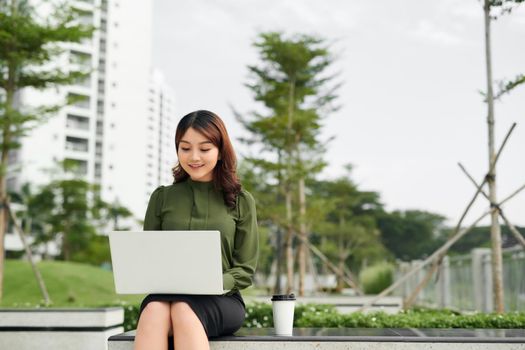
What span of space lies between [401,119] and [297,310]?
25.6m

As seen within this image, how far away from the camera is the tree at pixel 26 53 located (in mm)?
8477

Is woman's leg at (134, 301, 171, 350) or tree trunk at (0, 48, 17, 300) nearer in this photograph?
woman's leg at (134, 301, 171, 350)

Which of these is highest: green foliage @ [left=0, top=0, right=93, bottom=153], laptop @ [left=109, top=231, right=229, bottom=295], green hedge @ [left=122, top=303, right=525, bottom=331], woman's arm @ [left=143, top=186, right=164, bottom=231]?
green foliage @ [left=0, top=0, right=93, bottom=153]

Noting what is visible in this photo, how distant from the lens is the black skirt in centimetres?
247

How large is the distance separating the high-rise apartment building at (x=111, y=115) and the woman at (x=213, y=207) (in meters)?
40.6

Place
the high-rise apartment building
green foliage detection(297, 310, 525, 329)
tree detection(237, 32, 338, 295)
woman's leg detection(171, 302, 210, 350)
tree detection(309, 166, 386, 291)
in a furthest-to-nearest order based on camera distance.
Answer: the high-rise apartment building, tree detection(309, 166, 386, 291), tree detection(237, 32, 338, 295), green foliage detection(297, 310, 525, 329), woman's leg detection(171, 302, 210, 350)

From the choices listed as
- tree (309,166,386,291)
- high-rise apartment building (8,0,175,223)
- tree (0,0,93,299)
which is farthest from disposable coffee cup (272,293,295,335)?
high-rise apartment building (8,0,175,223)

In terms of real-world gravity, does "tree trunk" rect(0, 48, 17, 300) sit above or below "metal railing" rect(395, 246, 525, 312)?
above

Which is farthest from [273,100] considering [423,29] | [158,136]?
[158,136]

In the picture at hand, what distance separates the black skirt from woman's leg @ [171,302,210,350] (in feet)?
0.16

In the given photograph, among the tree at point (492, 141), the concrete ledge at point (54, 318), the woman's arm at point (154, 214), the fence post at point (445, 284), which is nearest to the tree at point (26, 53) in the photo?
the concrete ledge at point (54, 318)

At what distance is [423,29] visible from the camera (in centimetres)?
2378

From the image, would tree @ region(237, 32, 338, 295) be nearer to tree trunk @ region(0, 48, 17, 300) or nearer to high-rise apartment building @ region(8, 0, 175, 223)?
tree trunk @ region(0, 48, 17, 300)

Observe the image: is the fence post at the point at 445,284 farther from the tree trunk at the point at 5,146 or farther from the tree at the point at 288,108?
the tree trunk at the point at 5,146
